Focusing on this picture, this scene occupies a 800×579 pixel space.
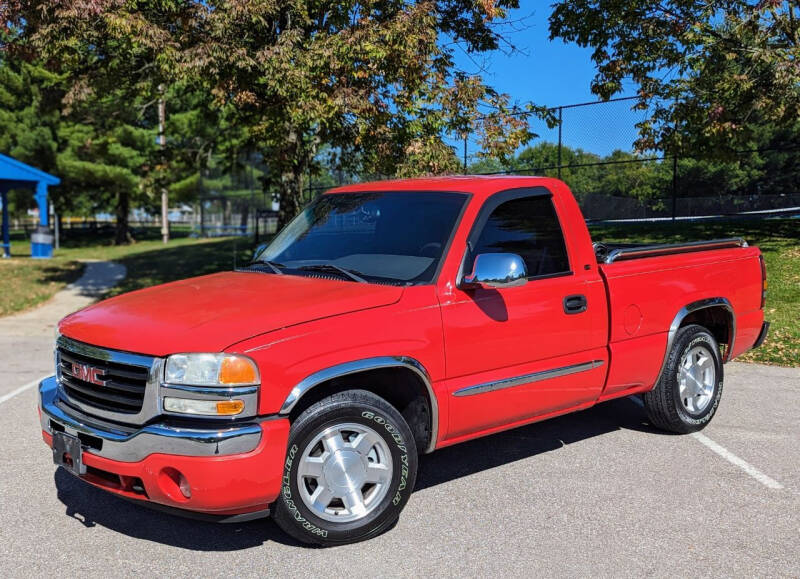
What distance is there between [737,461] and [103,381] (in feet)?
13.7

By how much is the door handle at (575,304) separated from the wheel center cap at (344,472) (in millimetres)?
1716

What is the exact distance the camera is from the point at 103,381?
3768 millimetres

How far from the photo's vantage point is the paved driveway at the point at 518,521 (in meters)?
3.69

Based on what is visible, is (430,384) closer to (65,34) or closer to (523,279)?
(523,279)

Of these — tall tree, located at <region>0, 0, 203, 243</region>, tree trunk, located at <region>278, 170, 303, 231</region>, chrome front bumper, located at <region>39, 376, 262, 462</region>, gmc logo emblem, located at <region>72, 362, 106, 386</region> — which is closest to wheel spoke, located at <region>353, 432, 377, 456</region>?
chrome front bumper, located at <region>39, 376, 262, 462</region>

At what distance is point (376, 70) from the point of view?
416 inches

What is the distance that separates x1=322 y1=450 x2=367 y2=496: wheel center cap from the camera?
3.83 metres

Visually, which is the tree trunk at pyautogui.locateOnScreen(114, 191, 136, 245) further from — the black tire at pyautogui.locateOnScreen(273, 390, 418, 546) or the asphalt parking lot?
the black tire at pyautogui.locateOnScreen(273, 390, 418, 546)

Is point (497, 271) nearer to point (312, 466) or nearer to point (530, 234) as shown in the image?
point (530, 234)

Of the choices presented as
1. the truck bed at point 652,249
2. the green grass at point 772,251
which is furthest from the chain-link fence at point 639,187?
the truck bed at point 652,249

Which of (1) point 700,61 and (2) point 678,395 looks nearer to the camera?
(2) point 678,395

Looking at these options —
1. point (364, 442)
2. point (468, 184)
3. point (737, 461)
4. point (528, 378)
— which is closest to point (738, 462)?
point (737, 461)

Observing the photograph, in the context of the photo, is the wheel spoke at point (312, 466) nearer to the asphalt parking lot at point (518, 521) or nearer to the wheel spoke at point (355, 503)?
the wheel spoke at point (355, 503)

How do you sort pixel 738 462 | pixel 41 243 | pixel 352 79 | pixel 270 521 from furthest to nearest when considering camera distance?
pixel 41 243
pixel 352 79
pixel 738 462
pixel 270 521
